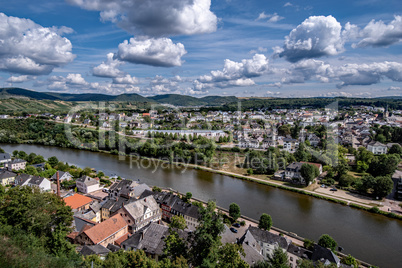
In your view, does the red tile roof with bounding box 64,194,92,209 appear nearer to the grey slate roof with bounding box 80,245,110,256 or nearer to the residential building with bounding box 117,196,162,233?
the residential building with bounding box 117,196,162,233

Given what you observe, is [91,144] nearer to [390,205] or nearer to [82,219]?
[82,219]

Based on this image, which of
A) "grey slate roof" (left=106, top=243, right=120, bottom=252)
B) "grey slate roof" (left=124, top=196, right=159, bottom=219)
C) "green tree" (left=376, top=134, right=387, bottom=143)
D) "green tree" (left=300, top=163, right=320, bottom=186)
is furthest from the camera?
"green tree" (left=376, top=134, right=387, bottom=143)

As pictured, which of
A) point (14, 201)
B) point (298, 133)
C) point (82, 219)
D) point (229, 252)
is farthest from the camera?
point (298, 133)

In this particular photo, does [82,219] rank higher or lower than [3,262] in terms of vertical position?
lower

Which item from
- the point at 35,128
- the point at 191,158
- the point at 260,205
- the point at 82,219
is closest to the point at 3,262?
the point at 82,219

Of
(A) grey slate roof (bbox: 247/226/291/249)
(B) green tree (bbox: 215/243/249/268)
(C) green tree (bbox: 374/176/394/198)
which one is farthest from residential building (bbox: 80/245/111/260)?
(C) green tree (bbox: 374/176/394/198)

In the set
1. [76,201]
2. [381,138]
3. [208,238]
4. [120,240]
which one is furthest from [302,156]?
[208,238]
